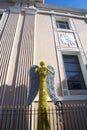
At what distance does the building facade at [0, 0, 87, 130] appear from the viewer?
18.1 feet

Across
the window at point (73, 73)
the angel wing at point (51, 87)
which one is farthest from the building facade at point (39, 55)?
the angel wing at point (51, 87)

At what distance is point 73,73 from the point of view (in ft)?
26.7

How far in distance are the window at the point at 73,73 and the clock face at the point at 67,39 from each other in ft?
3.35

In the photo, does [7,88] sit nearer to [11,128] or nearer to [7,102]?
[7,102]

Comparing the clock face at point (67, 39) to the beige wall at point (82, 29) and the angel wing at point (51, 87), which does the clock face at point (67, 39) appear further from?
the angel wing at point (51, 87)

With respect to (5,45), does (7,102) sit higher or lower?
lower

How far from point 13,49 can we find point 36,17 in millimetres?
4387

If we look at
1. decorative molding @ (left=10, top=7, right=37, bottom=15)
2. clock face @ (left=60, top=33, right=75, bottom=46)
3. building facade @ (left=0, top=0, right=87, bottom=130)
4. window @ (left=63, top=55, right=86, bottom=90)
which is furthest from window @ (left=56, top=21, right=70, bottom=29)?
window @ (left=63, top=55, right=86, bottom=90)

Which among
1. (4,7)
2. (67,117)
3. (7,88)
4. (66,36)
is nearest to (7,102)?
(7,88)

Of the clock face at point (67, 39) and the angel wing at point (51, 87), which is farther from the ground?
the clock face at point (67, 39)

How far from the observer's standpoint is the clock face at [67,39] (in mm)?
9320

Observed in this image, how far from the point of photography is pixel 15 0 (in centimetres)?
1192

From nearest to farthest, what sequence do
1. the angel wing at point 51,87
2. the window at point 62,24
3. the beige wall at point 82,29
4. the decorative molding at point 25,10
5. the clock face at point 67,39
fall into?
the angel wing at point 51,87, the clock face at point 67,39, the beige wall at point 82,29, the decorative molding at point 25,10, the window at point 62,24

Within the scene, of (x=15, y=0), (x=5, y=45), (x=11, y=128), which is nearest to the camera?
(x=11, y=128)
